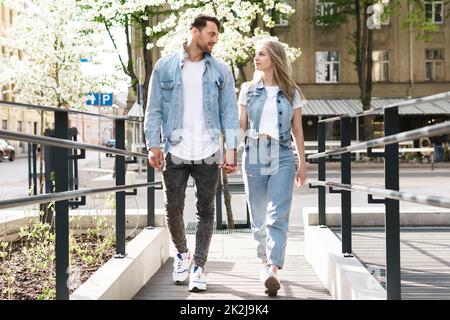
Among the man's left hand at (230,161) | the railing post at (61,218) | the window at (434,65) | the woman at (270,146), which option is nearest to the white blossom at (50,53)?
the woman at (270,146)

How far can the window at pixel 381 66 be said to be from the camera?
34.8 m

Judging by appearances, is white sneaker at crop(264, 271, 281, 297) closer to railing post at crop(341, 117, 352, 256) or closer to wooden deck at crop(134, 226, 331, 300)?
wooden deck at crop(134, 226, 331, 300)

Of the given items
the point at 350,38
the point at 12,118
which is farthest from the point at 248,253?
the point at 12,118

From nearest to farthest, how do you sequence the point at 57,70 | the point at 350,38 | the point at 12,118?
the point at 57,70
the point at 350,38
the point at 12,118

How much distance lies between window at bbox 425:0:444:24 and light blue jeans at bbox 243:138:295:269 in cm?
3350

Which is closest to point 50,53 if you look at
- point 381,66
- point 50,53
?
point 50,53

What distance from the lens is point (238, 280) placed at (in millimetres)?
4457

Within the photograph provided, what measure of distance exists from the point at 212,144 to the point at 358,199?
865 centimetres

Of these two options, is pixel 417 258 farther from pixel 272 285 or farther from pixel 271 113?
pixel 271 113

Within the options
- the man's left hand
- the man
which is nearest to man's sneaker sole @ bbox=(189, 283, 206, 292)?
the man

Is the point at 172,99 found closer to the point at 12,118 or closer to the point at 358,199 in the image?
the point at 358,199

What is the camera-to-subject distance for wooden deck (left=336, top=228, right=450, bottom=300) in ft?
12.9

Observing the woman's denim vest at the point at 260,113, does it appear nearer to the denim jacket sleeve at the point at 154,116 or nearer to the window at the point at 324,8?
the denim jacket sleeve at the point at 154,116
